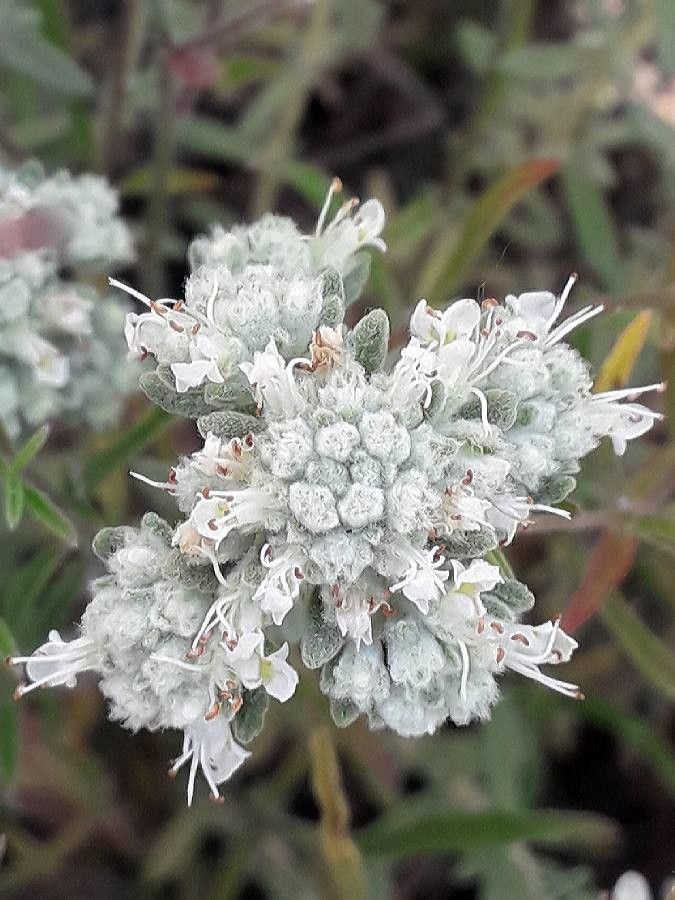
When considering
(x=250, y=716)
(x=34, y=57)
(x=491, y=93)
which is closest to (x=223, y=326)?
(x=250, y=716)

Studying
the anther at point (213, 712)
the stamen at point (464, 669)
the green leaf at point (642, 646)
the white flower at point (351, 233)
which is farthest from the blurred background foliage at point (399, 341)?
the anther at point (213, 712)

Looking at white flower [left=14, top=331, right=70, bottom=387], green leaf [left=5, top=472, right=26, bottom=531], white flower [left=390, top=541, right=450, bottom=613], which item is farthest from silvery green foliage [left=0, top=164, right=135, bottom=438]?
white flower [left=390, top=541, right=450, bottom=613]

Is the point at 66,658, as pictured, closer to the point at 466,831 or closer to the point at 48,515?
the point at 48,515

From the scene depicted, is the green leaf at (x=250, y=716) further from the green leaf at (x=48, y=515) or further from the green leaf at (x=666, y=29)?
the green leaf at (x=666, y=29)

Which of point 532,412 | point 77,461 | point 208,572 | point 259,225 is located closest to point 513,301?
point 532,412

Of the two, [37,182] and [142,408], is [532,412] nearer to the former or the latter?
[37,182]

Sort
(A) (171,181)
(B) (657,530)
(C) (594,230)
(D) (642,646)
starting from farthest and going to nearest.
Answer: (C) (594,230)
(A) (171,181)
(D) (642,646)
(B) (657,530)
